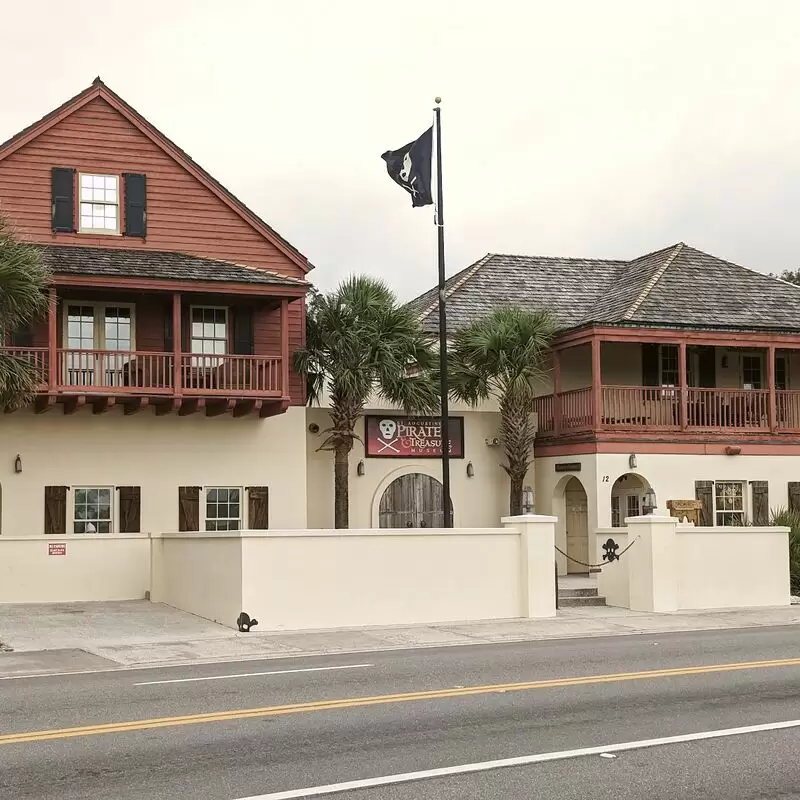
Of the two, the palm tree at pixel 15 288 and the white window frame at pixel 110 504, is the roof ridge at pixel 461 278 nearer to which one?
the white window frame at pixel 110 504

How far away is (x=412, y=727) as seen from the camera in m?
9.89

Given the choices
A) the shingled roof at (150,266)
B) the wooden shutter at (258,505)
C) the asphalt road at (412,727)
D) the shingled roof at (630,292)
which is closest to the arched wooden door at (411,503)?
the wooden shutter at (258,505)

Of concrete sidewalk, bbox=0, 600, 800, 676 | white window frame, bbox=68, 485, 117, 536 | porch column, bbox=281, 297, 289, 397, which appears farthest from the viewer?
porch column, bbox=281, 297, 289, 397

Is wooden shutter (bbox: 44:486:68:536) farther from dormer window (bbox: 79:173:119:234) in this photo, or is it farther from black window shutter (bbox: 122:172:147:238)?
black window shutter (bbox: 122:172:147:238)

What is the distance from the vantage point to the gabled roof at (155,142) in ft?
82.4

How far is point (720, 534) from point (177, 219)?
42.1 ft

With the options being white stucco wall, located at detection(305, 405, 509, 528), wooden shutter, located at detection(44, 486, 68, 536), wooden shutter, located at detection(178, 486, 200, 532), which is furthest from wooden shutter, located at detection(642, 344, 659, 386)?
wooden shutter, located at detection(44, 486, 68, 536)

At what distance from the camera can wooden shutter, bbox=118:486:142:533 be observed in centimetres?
2491

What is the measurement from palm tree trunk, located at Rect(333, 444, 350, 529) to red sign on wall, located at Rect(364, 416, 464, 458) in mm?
1368

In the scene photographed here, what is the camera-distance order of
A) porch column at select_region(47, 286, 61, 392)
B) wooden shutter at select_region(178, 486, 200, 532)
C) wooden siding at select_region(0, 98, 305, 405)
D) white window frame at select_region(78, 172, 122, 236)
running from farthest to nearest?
1. wooden shutter at select_region(178, 486, 200, 532)
2. white window frame at select_region(78, 172, 122, 236)
3. wooden siding at select_region(0, 98, 305, 405)
4. porch column at select_region(47, 286, 61, 392)

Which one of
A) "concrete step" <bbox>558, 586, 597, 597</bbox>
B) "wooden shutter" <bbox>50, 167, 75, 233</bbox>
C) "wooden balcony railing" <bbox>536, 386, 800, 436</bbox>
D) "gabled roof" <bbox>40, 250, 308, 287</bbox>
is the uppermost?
"wooden shutter" <bbox>50, 167, 75, 233</bbox>

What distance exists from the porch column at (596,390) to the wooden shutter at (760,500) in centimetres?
424

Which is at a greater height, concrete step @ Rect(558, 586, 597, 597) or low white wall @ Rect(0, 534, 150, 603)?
low white wall @ Rect(0, 534, 150, 603)

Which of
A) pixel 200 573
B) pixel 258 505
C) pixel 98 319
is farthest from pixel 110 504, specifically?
pixel 200 573
